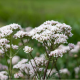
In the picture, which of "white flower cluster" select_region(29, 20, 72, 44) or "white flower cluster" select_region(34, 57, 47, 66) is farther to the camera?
"white flower cluster" select_region(34, 57, 47, 66)

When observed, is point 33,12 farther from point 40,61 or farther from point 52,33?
point 52,33

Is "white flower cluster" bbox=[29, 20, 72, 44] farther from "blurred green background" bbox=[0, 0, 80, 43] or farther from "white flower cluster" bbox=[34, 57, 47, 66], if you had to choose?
"blurred green background" bbox=[0, 0, 80, 43]

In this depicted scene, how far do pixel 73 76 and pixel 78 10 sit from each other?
8.81 metres

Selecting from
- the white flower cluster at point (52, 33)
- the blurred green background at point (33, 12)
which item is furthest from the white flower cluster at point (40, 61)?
the blurred green background at point (33, 12)

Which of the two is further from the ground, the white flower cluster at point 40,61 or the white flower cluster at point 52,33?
the white flower cluster at point 52,33

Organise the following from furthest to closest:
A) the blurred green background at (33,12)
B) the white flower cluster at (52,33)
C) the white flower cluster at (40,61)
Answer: the blurred green background at (33,12)
the white flower cluster at (40,61)
the white flower cluster at (52,33)

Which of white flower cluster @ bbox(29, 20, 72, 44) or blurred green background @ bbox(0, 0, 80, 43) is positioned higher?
blurred green background @ bbox(0, 0, 80, 43)

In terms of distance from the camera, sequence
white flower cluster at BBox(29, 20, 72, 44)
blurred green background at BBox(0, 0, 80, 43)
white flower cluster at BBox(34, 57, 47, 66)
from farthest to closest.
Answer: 1. blurred green background at BBox(0, 0, 80, 43)
2. white flower cluster at BBox(34, 57, 47, 66)
3. white flower cluster at BBox(29, 20, 72, 44)

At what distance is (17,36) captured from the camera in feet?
6.52

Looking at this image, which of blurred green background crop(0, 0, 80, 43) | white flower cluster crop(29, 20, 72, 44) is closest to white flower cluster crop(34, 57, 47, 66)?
white flower cluster crop(29, 20, 72, 44)

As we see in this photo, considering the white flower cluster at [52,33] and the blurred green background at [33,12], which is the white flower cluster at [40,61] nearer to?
the white flower cluster at [52,33]

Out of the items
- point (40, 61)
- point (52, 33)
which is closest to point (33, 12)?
point (40, 61)

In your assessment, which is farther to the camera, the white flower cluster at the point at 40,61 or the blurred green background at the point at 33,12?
the blurred green background at the point at 33,12

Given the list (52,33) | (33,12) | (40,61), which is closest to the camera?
(52,33)
